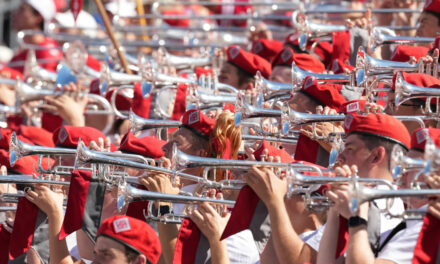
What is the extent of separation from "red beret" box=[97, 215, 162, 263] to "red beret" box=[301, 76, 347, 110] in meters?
1.97

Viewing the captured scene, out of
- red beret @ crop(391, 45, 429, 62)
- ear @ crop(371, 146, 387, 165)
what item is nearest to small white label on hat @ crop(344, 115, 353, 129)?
ear @ crop(371, 146, 387, 165)

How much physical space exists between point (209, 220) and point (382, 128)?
119 cm

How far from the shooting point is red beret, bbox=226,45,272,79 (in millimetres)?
9703

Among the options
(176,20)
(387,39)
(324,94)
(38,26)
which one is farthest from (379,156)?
(38,26)

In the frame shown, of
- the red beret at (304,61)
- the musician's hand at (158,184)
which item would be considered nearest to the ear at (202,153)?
the musician's hand at (158,184)

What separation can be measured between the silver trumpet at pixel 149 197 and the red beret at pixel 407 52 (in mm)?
2224

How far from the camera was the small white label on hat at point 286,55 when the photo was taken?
9133 millimetres

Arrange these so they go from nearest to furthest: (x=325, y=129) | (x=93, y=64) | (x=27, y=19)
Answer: (x=325, y=129) → (x=93, y=64) → (x=27, y=19)

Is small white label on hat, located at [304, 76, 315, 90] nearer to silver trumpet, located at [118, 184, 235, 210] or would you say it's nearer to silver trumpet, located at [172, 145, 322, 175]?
silver trumpet, located at [172, 145, 322, 175]

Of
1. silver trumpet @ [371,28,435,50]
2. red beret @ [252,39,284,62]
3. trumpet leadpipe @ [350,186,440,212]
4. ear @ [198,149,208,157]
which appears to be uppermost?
silver trumpet @ [371,28,435,50]

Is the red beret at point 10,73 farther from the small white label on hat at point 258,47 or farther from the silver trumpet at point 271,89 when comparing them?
the silver trumpet at point 271,89

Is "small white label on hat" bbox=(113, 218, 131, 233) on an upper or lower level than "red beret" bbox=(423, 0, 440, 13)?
lower

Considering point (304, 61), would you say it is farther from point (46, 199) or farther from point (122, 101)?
point (46, 199)

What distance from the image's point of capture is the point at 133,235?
6.14 meters
